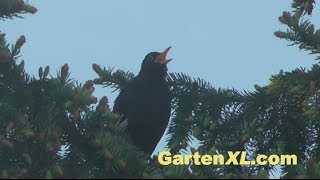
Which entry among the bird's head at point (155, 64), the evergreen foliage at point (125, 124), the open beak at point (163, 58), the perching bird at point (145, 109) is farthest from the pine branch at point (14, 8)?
the open beak at point (163, 58)

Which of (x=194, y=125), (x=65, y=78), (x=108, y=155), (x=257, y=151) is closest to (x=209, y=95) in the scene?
(x=194, y=125)

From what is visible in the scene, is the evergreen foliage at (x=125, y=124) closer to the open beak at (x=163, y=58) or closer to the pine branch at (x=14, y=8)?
the pine branch at (x=14, y=8)

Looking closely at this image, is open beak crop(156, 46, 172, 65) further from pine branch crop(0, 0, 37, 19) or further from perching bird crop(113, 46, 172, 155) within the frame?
pine branch crop(0, 0, 37, 19)

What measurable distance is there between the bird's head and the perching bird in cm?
19

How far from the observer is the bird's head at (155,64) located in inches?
236

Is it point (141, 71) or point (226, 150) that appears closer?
point (226, 150)

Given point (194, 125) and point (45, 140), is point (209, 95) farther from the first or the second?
point (45, 140)

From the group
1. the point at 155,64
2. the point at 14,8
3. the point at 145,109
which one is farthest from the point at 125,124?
the point at 155,64

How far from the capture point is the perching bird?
5488 mm

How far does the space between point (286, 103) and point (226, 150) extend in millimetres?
474

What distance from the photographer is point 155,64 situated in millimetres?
6145

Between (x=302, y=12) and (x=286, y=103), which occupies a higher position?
(x=302, y=12)

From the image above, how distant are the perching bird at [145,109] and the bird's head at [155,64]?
0.19 m

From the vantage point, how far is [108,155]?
3.70 metres
